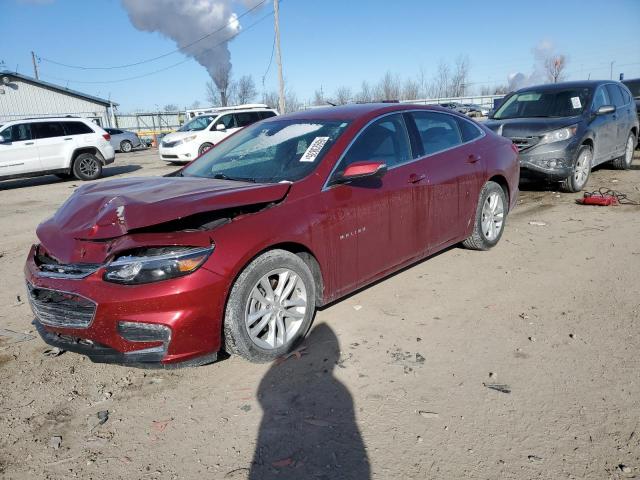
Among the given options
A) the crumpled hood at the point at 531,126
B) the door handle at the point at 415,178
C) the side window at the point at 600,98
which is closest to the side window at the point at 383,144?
the door handle at the point at 415,178

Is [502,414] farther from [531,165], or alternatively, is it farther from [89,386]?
[531,165]

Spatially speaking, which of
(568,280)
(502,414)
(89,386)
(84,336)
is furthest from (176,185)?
(568,280)

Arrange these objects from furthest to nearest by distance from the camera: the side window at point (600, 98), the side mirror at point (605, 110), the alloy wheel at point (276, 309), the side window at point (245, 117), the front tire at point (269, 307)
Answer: the side window at point (245, 117)
the side window at point (600, 98)
the side mirror at point (605, 110)
the alloy wheel at point (276, 309)
the front tire at point (269, 307)

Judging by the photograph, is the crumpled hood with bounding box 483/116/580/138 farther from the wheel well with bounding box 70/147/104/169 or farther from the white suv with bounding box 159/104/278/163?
the wheel well with bounding box 70/147/104/169

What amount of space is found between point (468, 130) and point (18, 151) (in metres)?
12.5

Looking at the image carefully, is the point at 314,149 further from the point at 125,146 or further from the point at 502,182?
the point at 125,146

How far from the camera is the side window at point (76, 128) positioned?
1370cm

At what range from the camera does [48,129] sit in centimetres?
1333

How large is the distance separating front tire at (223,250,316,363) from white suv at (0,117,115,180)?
1258 cm

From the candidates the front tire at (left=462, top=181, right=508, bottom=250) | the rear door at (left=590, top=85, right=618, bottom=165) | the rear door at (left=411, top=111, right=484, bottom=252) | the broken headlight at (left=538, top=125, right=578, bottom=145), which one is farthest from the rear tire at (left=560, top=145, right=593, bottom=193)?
the rear door at (left=411, top=111, right=484, bottom=252)

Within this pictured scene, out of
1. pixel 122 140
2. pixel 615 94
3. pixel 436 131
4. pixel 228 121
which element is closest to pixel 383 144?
pixel 436 131

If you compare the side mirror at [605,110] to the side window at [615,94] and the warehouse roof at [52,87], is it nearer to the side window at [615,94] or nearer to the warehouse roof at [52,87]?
the side window at [615,94]

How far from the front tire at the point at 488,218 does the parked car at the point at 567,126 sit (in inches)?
101

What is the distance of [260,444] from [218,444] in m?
0.22
